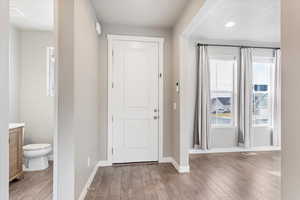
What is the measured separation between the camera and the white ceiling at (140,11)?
2.60m

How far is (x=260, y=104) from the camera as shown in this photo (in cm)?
436

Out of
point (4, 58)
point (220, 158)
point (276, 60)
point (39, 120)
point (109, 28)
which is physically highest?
point (109, 28)

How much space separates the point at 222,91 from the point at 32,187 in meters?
4.12

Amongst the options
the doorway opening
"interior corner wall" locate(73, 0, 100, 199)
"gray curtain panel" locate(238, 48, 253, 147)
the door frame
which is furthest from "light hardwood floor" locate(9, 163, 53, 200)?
"gray curtain panel" locate(238, 48, 253, 147)

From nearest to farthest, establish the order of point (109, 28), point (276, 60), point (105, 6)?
point (105, 6), point (109, 28), point (276, 60)

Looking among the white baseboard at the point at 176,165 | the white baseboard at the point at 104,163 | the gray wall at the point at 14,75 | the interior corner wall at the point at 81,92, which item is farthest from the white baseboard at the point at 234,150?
the gray wall at the point at 14,75

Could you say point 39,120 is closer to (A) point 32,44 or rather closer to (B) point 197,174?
(A) point 32,44

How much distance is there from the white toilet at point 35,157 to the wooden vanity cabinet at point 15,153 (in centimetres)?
33

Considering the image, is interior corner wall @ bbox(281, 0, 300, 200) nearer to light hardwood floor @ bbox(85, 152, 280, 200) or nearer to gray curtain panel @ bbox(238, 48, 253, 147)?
light hardwood floor @ bbox(85, 152, 280, 200)

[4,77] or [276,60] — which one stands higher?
[276,60]

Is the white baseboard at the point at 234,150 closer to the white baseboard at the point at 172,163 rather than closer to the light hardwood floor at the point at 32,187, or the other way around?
the white baseboard at the point at 172,163

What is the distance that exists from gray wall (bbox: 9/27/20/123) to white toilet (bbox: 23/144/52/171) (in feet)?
2.30

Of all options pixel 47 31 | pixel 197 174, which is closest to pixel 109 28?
pixel 47 31

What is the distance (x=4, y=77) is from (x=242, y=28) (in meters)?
3.89
